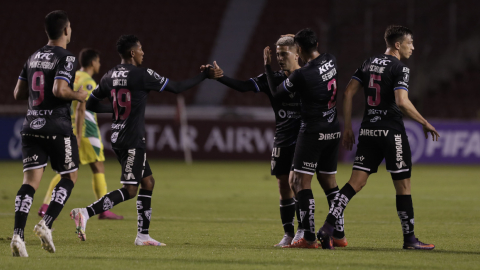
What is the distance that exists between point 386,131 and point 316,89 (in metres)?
0.77

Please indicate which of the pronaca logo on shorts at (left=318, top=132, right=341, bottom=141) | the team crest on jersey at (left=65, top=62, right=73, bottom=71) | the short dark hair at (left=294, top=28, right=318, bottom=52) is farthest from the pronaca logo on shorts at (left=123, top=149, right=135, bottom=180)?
the short dark hair at (left=294, top=28, right=318, bottom=52)

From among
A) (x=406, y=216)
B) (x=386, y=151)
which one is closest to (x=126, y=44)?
(x=386, y=151)

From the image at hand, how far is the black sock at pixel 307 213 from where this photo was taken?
629cm

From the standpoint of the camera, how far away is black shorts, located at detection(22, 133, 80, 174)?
5.93 meters

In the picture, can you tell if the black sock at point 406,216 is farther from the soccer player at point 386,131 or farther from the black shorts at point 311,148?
the black shorts at point 311,148

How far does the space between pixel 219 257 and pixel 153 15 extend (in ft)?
78.0

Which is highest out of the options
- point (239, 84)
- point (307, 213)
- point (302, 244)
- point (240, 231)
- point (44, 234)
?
point (239, 84)

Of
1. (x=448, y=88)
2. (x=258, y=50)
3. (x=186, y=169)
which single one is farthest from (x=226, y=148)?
(x=448, y=88)

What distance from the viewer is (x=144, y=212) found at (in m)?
6.58

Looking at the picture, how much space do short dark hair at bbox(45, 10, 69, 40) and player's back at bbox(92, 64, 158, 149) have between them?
711 millimetres

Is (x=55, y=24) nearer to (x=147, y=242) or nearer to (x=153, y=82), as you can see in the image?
(x=153, y=82)

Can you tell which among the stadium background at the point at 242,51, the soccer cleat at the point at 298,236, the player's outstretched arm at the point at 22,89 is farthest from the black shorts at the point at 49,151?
the stadium background at the point at 242,51

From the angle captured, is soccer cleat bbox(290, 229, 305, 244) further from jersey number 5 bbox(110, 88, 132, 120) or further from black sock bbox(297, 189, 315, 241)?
jersey number 5 bbox(110, 88, 132, 120)

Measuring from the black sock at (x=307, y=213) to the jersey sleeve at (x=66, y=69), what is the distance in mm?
2343
